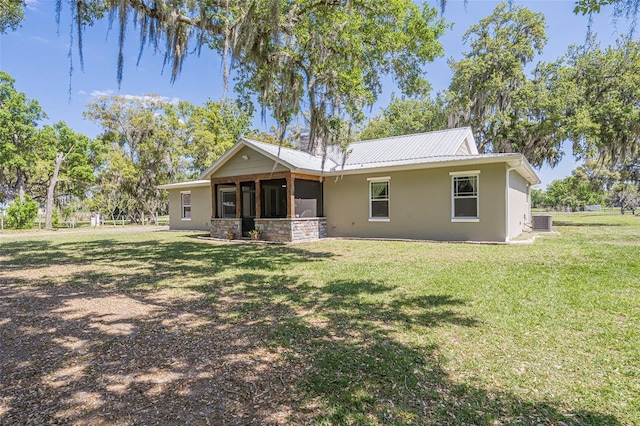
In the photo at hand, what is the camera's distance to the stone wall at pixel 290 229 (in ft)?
38.7

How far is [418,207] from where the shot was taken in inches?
454

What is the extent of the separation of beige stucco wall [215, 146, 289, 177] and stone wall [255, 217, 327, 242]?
1.92m

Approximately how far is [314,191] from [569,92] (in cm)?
1418

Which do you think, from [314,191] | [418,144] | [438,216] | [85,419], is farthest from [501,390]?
[418,144]

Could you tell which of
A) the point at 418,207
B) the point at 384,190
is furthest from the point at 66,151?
the point at 418,207

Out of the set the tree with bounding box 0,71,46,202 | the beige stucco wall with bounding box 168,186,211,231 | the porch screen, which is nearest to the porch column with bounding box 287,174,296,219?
the porch screen

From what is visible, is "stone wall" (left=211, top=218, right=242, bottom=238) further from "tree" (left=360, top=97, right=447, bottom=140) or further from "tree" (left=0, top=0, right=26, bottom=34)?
"tree" (left=360, top=97, right=447, bottom=140)

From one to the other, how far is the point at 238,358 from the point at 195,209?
16.7 metres

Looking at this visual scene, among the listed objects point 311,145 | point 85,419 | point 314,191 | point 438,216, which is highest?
point 311,145

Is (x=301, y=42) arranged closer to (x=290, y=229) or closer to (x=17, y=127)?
(x=290, y=229)

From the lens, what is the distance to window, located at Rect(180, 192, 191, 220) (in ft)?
61.8

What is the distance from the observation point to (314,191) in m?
13.3

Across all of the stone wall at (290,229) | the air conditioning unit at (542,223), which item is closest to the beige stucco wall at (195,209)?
the stone wall at (290,229)

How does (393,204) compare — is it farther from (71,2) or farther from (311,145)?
(71,2)
